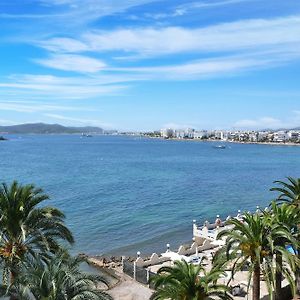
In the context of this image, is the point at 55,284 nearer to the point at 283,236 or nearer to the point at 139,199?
the point at 283,236

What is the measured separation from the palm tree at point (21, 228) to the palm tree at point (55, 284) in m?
2.79

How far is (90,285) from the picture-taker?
12.2m

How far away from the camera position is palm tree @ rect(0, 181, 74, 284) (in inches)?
593

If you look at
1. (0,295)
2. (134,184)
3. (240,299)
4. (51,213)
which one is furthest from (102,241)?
(134,184)

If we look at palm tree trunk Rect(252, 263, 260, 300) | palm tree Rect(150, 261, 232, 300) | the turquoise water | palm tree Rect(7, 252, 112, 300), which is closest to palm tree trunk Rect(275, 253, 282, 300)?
palm tree trunk Rect(252, 263, 260, 300)

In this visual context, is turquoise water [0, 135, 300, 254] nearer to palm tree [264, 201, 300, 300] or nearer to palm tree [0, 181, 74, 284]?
palm tree [264, 201, 300, 300]

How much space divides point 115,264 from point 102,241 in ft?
29.5

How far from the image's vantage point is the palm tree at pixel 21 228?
15.1 metres

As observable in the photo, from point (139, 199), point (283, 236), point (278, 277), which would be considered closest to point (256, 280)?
point (283, 236)

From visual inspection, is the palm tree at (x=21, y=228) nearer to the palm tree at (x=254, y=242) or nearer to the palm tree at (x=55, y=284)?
the palm tree at (x=55, y=284)

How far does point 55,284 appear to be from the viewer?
37.4 ft

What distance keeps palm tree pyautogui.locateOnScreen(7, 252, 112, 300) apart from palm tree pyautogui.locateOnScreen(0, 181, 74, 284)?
2.79m

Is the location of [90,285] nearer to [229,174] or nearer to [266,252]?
[266,252]

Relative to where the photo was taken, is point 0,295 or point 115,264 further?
point 115,264
